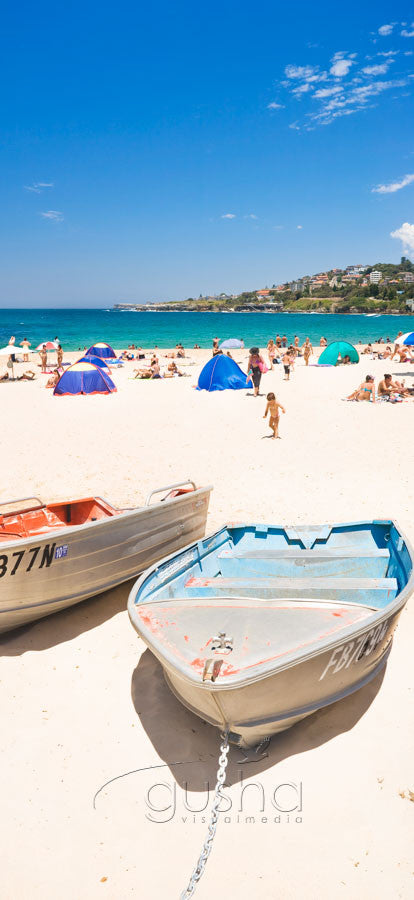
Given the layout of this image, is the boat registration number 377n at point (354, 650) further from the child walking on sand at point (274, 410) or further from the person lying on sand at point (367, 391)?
the person lying on sand at point (367, 391)

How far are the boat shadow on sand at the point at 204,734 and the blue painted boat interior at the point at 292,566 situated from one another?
0.88 m

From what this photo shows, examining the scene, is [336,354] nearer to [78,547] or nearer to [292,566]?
[292,566]

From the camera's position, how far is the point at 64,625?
552cm

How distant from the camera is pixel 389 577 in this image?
507cm

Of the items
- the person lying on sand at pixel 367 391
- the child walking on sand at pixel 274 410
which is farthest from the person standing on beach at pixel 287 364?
the child walking on sand at pixel 274 410

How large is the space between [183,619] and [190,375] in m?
21.5

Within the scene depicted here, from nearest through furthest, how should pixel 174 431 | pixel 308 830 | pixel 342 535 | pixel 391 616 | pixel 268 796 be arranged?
pixel 308 830 → pixel 268 796 → pixel 391 616 → pixel 342 535 → pixel 174 431

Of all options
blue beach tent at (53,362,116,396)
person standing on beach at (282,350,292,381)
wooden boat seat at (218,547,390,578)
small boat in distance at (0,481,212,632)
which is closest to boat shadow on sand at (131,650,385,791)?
wooden boat seat at (218,547,390,578)

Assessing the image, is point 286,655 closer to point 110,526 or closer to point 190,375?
point 110,526

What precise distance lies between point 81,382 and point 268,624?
17.4m

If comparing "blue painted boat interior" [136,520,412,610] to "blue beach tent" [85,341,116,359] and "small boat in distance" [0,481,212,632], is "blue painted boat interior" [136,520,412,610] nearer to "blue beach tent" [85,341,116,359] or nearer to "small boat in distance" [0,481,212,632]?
"small boat in distance" [0,481,212,632]

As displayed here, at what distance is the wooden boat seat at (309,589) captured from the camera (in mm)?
4582

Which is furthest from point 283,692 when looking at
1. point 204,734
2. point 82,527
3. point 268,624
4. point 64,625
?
point 64,625

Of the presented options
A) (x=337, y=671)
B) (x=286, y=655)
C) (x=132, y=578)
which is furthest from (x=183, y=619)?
(x=132, y=578)
